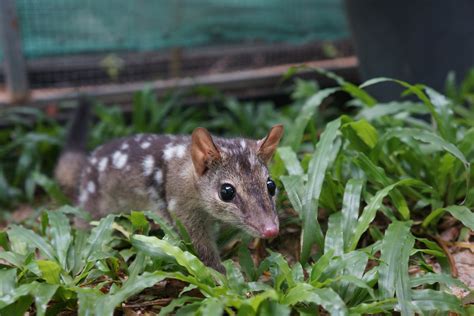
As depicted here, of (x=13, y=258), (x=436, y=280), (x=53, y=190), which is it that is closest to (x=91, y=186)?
(x=53, y=190)

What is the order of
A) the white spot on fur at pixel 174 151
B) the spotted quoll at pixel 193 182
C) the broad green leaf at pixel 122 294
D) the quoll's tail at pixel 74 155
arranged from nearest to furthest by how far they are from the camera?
the broad green leaf at pixel 122 294 → the spotted quoll at pixel 193 182 → the white spot on fur at pixel 174 151 → the quoll's tail at pixel 74 155

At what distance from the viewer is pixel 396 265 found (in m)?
3.33

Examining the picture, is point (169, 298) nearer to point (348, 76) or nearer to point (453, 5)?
point (453, 5)

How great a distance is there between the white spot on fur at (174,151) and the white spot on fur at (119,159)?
0.41m

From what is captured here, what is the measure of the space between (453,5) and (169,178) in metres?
3.56

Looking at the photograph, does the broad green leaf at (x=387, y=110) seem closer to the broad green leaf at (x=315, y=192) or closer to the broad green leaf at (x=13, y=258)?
the broad green leaf at (x=315, y=192)

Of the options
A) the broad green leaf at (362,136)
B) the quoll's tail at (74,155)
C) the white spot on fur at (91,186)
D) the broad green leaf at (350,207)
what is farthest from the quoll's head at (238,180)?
the quoll's tail at (74,155)

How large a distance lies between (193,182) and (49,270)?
1.05 metres

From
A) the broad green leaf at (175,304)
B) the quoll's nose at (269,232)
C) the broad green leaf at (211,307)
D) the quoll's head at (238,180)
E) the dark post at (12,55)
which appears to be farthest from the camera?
the dark post at (12,55)

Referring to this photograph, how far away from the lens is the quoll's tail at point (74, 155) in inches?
215

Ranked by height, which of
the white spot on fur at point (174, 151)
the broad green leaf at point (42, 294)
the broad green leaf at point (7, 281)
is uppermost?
the white spot on fur at point (174, 151)

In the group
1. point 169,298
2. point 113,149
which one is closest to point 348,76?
point 113,149

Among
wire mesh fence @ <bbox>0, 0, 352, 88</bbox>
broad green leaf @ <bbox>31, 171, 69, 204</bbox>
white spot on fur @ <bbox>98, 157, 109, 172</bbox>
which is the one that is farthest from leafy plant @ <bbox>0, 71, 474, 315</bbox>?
wire mesh fence @ <bbox>0, 0, 352, 88</bbox>

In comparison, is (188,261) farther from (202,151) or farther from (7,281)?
(7,281)
